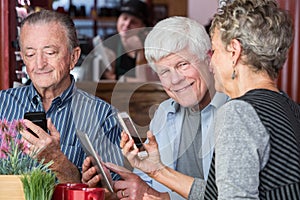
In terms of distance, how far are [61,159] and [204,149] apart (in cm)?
59

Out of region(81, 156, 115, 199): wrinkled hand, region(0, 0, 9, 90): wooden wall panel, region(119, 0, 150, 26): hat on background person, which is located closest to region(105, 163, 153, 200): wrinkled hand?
region(81, 156, 115, 199): wrinkled hand

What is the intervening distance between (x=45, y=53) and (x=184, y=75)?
0.52 meters

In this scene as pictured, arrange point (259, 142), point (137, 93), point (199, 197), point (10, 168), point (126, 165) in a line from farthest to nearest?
point (137, 93)
point (126, 165)
point (199, 197)
point (10, 168)
point (259, 142)

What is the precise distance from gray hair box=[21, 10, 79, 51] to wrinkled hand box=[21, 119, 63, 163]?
1.68 ft

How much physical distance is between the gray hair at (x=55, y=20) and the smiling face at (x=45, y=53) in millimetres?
14

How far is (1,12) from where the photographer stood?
304 centimetres

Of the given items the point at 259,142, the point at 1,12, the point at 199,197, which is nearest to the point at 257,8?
the point at 259,142

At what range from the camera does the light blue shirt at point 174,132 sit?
2.65m

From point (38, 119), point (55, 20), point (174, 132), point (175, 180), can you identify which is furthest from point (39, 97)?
point (175, 180)

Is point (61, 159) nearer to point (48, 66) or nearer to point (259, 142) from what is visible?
point (48, 66)

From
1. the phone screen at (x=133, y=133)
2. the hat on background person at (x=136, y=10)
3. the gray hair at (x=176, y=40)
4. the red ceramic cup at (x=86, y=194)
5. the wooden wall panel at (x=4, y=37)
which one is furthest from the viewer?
the hat on background person at (x=136, y=10)

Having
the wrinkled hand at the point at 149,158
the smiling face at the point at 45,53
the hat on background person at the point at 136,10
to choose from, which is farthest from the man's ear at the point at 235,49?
the hat on background person at the point at 136,10

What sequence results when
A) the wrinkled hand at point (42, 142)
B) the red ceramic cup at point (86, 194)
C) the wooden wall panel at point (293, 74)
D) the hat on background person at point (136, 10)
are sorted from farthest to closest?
the hat on background person at point (136, 10) → the wooden wall panel at point (293, 74) → the wrinkled hand at point (42, 142) → the red ceramic cup at point (86, 194)

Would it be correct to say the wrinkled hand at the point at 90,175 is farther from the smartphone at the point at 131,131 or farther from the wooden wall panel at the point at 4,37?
the wooden wall panel at the point at 4,37
